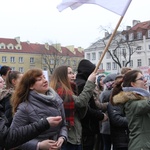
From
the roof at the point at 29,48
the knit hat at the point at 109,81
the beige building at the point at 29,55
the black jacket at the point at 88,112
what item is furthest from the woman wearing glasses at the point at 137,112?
the roof at the point at 29,48

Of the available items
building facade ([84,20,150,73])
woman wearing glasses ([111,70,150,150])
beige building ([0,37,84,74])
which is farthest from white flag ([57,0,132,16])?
beige building ([0,37,84,74])

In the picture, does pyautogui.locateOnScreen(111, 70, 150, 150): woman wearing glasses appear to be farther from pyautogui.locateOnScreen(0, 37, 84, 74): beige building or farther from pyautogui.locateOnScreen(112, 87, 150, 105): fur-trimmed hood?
pyautogui.locateOnScreen(0, 37, 84, 74): beige building

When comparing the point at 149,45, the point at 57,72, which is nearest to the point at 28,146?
the point at 57,72

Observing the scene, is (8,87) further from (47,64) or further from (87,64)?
(47,64)

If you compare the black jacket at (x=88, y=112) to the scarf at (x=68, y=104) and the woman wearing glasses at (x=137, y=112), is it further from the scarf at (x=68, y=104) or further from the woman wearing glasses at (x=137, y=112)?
the woman wearing glasses at (x=137, y=112)

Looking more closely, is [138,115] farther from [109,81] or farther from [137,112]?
[109,81]

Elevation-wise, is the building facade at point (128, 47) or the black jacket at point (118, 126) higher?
the building facade at point (128, 47)

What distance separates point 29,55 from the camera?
8212 cm

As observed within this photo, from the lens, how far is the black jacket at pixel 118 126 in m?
4.84

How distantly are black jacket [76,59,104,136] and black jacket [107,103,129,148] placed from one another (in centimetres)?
18

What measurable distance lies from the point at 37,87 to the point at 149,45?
61.4m

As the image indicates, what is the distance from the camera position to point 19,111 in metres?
3.36

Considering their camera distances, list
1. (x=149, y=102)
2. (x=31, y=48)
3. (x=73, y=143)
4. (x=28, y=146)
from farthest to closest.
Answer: (x=31, y=48)
(x=73, y=143)
(x=149, y=102)
(x=28, y=146)

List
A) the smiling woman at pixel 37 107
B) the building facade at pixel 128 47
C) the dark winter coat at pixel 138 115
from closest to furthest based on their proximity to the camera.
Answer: the smiling woman at pixel 37 107 < the dark winter coat at pixel 138 115 < the building facade at pixel 128 47
